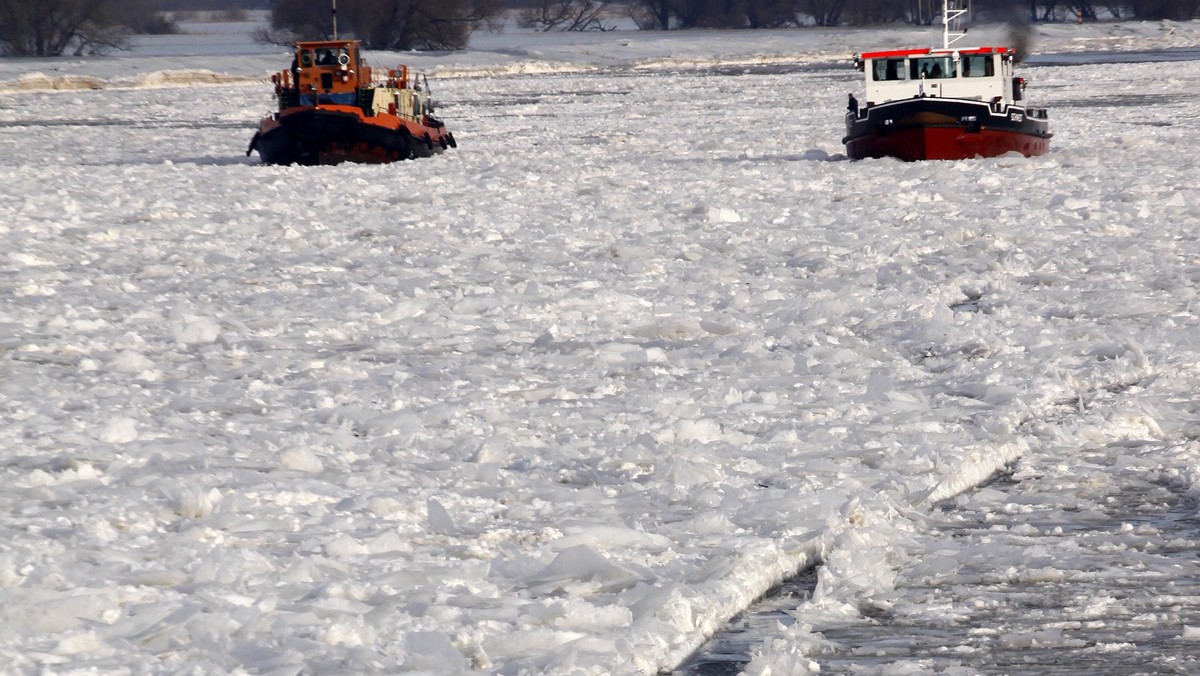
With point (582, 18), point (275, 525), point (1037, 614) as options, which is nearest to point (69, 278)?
point (275, 525)

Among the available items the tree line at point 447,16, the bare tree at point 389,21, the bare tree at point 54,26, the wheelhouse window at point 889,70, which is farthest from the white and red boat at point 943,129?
the bare tree at point 389,21

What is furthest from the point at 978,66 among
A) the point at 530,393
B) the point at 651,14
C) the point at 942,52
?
the point at 651,14

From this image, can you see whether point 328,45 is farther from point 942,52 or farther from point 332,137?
point 942,52

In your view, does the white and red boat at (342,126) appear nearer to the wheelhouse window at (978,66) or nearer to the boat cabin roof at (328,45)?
the boat cabin roof at (328,45)

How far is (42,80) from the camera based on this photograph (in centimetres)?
4744

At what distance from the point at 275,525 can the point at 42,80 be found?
46118 mm

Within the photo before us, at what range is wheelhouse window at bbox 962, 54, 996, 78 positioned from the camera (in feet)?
68.8

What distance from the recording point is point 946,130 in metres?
19.1

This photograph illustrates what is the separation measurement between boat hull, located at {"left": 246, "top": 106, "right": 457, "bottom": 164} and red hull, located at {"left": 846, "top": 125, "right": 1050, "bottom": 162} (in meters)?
6.64

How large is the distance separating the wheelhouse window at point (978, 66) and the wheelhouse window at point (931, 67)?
198mm

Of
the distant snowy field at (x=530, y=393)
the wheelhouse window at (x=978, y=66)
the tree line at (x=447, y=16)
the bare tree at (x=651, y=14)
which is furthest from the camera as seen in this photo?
the bare tree at (x=651, y=14)

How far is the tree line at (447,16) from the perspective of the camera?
61875 millimetres

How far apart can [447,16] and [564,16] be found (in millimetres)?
28901

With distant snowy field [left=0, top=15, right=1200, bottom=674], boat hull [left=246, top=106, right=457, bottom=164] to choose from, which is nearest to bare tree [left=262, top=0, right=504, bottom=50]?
boat hull [left=246, top=106, right=457, bottom=164]
